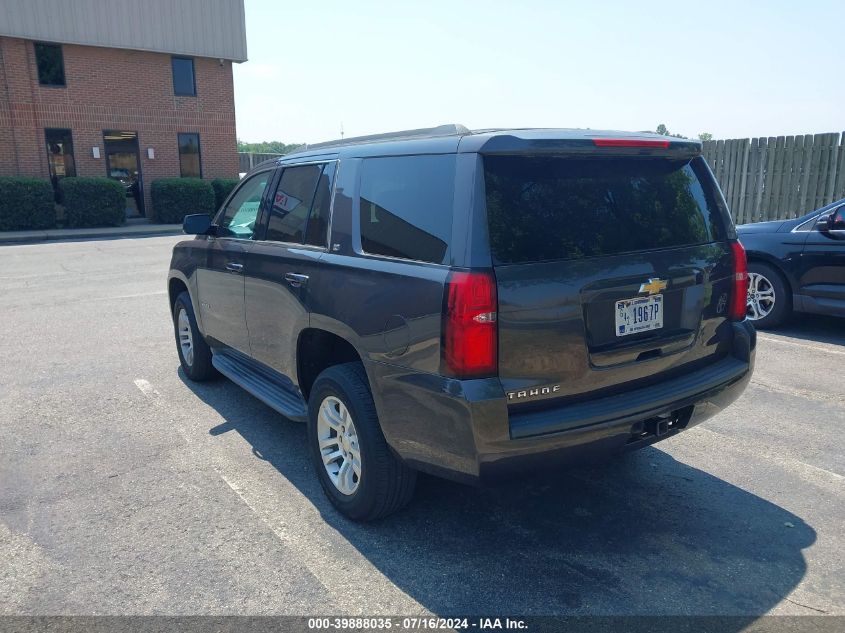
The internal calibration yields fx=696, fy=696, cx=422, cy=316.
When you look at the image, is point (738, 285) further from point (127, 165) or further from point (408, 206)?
point (127, 165)

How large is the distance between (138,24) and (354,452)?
967 inches

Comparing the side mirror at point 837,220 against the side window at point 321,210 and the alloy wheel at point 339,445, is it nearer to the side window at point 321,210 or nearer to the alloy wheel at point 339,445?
the side window at point 321,210

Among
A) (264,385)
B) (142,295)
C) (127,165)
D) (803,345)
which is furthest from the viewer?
(127,165)

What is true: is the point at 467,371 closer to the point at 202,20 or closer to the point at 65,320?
the point at 65,320

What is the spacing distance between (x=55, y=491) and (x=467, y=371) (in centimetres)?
267

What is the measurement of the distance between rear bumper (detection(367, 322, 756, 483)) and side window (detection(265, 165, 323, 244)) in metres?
1.28

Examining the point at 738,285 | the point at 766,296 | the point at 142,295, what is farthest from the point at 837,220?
the point at 142,295

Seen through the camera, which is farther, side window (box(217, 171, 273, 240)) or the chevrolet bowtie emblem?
side window (box(217, 171, 273, 240))

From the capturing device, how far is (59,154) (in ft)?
75.8

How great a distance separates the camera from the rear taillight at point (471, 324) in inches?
112

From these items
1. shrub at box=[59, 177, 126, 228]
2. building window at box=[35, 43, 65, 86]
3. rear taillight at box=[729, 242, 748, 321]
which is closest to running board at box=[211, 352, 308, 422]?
rear taillight at box=[729, 242, 748, 321]

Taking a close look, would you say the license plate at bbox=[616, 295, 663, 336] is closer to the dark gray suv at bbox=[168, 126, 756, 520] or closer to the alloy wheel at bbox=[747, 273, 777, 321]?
the dark gray suv at bbox=[168, 126, 756, 520]

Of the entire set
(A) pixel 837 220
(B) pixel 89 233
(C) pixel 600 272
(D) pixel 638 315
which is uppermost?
(C) pixel 600 272

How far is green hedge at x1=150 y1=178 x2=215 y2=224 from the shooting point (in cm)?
2391
